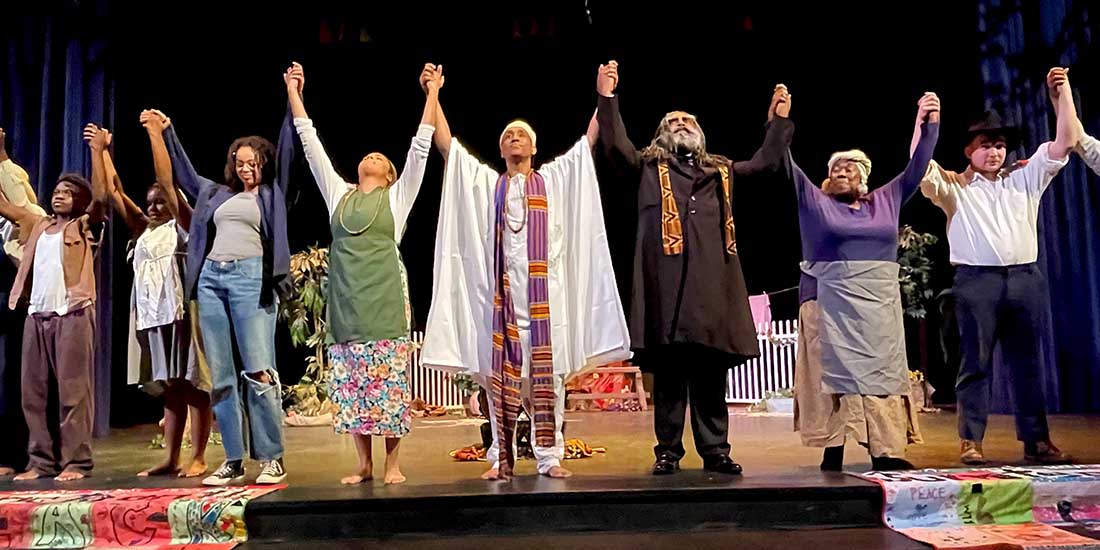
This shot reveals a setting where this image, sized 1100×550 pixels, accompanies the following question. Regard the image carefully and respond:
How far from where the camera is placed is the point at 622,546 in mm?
2826

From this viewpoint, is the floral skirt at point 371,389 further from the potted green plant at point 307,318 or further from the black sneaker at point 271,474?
the potted green plant at point 307,318

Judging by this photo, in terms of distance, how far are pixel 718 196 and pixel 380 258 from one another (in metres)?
1.41

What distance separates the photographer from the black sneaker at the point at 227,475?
3451 millimetres

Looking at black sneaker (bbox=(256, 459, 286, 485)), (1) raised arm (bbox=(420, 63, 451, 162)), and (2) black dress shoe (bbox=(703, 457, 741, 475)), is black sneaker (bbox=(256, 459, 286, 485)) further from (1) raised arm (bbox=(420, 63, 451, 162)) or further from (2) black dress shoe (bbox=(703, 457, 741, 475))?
(2) black dress shoe (bbox=(703, 457, 741, 475))

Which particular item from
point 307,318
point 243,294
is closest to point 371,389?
point 243,294

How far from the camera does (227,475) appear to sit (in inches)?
139

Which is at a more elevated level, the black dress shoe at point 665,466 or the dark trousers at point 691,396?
the dark trousers at point 691,396

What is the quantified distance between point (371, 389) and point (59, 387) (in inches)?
63.1

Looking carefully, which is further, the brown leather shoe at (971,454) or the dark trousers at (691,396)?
the brown leather shoe at (971,454)

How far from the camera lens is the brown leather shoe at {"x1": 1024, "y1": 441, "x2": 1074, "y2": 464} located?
362 cm

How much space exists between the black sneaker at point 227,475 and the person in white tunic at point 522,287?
92 centimetres

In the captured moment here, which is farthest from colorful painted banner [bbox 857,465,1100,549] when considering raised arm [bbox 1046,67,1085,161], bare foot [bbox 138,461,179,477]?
bare foot [bbox 138,461,179,477]

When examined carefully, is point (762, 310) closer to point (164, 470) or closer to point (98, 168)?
point (164, 470)

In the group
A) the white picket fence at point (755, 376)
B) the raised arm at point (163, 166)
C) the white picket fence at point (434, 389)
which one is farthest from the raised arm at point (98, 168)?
the white picket fence at point (434, 389)
